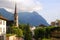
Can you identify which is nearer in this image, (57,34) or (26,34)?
(57,34)

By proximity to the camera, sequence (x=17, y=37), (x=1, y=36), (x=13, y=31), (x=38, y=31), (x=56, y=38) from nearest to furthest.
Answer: (x=56, y=38) → (x=1, y=36) → (x=17, y=37) → (x=13, y=31) → (x=38, y=31)

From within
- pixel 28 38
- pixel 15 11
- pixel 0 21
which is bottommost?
pixel 28 38

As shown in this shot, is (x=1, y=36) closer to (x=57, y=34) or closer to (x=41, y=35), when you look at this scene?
(x=41, y=35)

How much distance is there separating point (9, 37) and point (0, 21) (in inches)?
160

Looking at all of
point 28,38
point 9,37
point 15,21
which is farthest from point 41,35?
point 15,21

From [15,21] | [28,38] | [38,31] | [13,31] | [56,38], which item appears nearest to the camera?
[56,38]

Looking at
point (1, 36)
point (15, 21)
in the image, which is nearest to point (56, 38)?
point (1, 36)

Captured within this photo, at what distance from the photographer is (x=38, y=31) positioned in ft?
191

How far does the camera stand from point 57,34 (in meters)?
20.8

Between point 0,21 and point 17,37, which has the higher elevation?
point 0,21

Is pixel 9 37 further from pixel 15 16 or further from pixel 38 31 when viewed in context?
pixel 15 16

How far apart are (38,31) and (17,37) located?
10256 millimetres

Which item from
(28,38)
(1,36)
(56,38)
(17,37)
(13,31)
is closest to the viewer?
(56,38)

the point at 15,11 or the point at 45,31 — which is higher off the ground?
the point at 15,11
